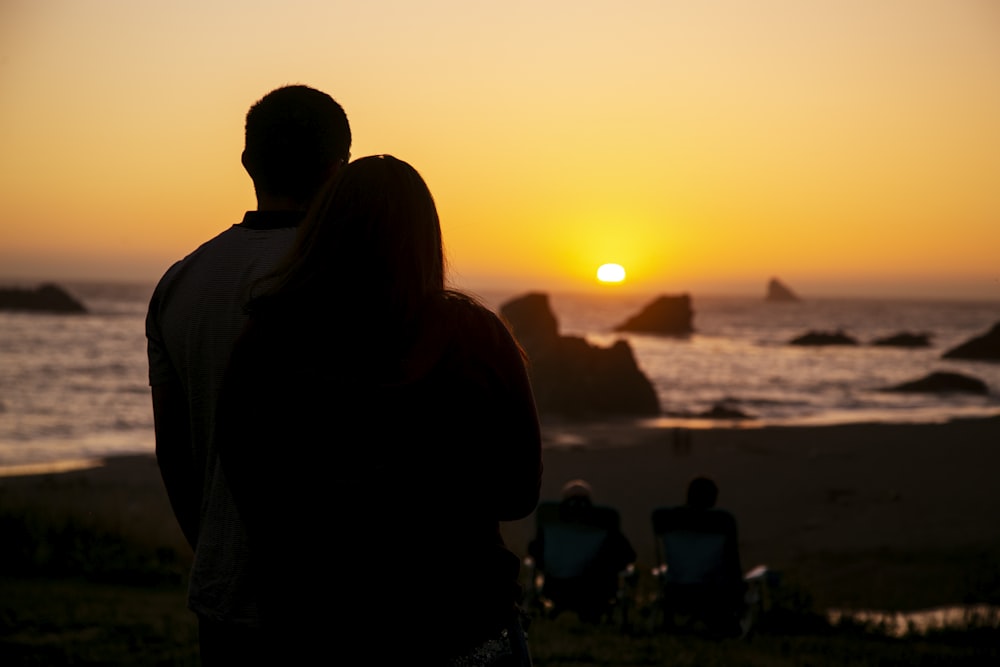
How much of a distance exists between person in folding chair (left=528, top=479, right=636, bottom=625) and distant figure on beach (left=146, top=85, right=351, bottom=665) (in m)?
6.01

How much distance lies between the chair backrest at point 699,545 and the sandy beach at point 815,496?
3.05 m

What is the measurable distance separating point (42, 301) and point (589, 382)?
83.1m

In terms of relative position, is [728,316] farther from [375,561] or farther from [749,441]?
[375,561]

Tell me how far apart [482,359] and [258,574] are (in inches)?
21.2

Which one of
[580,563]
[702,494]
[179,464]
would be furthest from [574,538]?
[179,464]

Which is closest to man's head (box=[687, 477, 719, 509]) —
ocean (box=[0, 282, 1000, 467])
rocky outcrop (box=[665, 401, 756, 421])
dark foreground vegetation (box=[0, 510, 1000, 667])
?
dark foreground vegetation (box=[0, 510, 1000, 667])

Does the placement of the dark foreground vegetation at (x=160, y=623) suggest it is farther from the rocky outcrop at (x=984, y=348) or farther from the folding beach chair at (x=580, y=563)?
the rocky outcrop at (x=984, y=348)

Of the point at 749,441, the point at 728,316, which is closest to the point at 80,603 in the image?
the point at 749,441

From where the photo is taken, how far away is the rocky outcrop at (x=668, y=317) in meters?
99.7

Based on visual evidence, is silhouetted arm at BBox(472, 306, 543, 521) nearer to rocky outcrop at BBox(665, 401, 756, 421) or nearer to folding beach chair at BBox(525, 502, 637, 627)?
folding beach chair at BBox(525, 502, 637, 627)

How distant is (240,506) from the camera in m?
1.74

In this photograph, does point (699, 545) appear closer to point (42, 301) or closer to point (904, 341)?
point (904, 341)

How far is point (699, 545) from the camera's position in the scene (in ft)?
24.6

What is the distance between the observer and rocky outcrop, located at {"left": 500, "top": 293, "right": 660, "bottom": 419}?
3606cm
